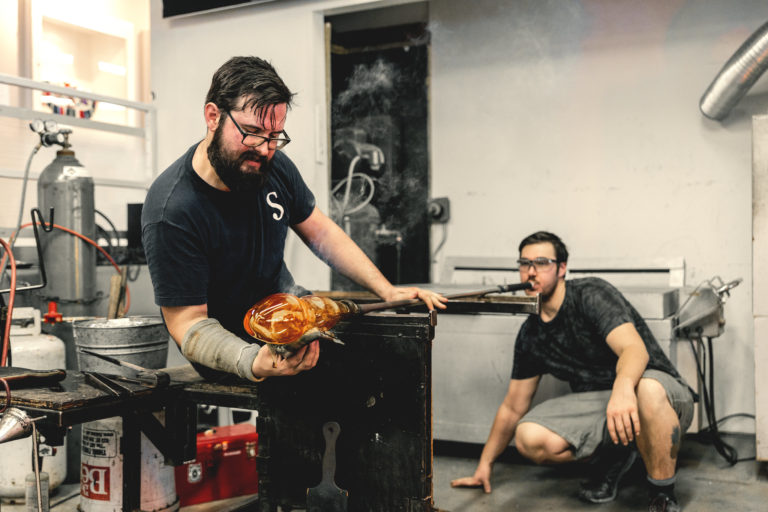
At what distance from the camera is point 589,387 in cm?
310

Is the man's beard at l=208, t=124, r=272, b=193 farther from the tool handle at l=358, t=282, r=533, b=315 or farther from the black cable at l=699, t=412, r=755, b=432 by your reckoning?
the black cable at l=699, t=412, r=755, b=432

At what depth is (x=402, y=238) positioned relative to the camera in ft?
15.7

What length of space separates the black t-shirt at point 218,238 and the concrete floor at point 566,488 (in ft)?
2.78

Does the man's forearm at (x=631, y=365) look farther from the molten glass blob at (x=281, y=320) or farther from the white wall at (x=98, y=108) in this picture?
the white wall at (x=98, y=108)

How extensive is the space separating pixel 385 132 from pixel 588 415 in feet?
8.56

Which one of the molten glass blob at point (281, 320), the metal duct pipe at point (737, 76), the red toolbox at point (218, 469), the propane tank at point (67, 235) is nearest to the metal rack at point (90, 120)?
the propane tank at point (67, 235)

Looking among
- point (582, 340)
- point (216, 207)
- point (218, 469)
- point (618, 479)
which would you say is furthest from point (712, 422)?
point (216, 207)

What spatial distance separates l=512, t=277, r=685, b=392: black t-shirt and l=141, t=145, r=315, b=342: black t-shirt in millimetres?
1301

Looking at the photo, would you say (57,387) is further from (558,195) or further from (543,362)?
(558,195)

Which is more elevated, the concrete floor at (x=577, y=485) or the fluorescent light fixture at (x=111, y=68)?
the fluorescent light fixture at (x=111, y=68)

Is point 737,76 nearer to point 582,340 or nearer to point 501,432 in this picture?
point 582,340

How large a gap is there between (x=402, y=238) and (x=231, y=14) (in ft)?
5.99

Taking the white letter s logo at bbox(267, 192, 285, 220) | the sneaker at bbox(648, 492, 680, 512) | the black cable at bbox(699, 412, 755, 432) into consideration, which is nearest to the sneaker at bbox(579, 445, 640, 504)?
the sneaker at bbox(648, 492, 680, 512)

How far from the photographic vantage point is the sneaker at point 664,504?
9.00 ft
